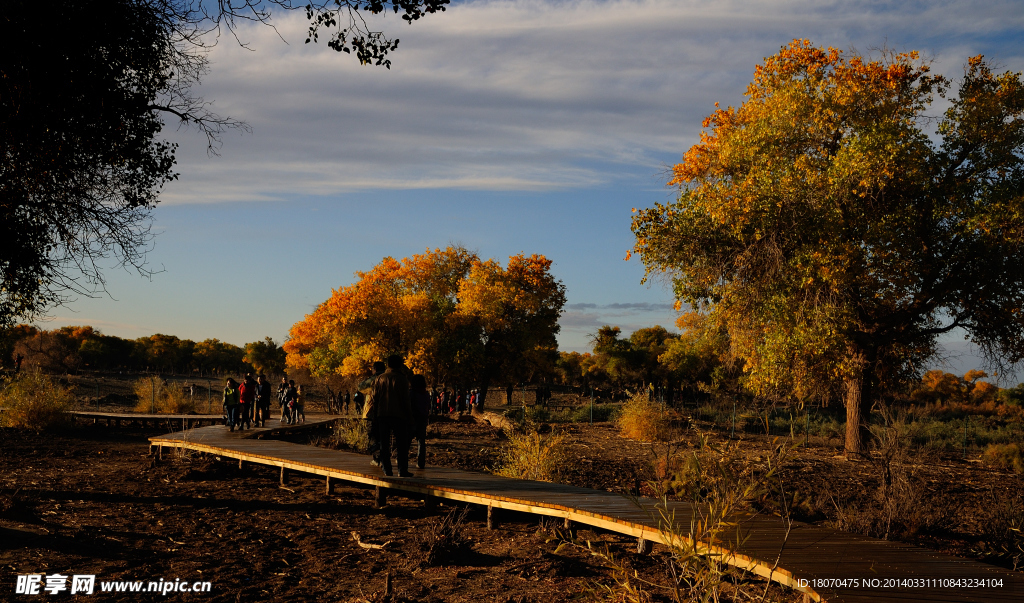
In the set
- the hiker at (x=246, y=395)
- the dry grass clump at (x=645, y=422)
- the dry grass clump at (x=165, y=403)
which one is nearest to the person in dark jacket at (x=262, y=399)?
the hiker at (x=246, y=395)

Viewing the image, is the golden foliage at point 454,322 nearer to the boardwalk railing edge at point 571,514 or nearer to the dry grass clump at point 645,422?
the dry grass clump at point 645,422

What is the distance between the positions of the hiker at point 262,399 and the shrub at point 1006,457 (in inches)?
772

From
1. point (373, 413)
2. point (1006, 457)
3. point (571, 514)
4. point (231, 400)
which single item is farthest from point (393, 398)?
point (1006, 457)

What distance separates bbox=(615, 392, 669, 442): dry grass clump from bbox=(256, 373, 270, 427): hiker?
1076 centimetres

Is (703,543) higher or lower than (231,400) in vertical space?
lower

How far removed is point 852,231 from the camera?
1706 centimetres

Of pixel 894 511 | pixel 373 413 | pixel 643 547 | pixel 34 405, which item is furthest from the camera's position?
pixel 34 405

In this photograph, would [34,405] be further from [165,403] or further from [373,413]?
[373,413]

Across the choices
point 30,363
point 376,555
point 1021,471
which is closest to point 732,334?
point 1021,471

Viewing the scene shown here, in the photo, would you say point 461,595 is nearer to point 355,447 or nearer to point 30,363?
point 355,447

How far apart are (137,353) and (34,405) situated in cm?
5285

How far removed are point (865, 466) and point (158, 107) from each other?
51.9 ft

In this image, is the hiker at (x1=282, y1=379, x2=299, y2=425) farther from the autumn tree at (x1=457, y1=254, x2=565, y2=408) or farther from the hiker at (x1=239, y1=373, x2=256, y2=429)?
the autumn tree at (x1=457, y1=254, x2=565, y2=408)

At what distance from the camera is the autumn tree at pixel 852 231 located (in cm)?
1645
